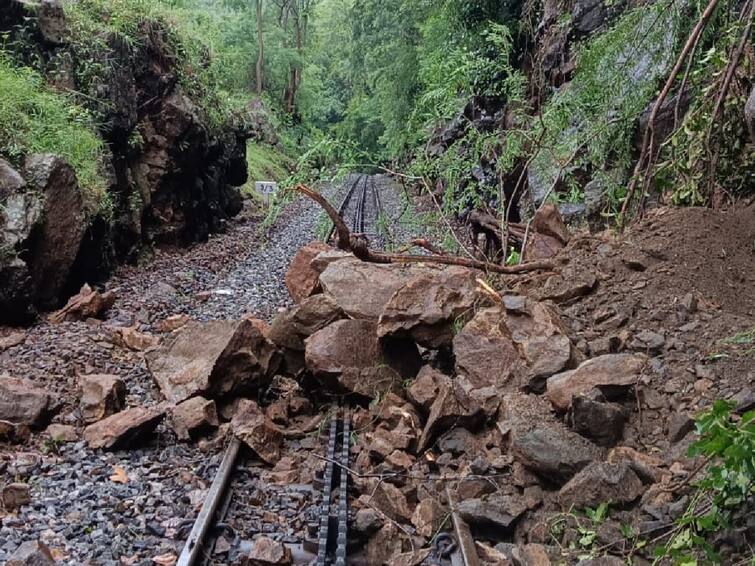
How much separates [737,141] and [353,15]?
22308 millimetres

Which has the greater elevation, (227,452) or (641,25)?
(641,25)

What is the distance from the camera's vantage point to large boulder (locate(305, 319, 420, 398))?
5.86 metres

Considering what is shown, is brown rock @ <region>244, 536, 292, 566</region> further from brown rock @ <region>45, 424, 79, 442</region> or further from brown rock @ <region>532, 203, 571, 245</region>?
brown rock @ <region>532, 203, 571, 245</region>

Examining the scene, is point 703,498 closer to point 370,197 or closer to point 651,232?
point 651,232

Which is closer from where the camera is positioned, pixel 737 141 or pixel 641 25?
pixel 737 141

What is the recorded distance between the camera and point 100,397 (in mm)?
5332

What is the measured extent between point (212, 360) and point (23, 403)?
4.90ft

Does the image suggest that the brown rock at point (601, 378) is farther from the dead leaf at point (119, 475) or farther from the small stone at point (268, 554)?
the dead leaf at point (119, 475)

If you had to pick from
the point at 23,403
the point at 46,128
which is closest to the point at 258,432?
the point at 23,403

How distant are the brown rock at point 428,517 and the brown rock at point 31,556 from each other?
79.8 inches

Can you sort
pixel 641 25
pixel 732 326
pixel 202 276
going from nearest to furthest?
pixel 732 326 < pixel 641 25 < pixel 202 276

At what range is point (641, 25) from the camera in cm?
607

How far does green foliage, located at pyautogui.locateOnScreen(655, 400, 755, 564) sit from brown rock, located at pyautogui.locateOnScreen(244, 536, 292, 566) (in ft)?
6.19

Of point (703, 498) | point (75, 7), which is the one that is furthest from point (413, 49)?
point (703, 498)
